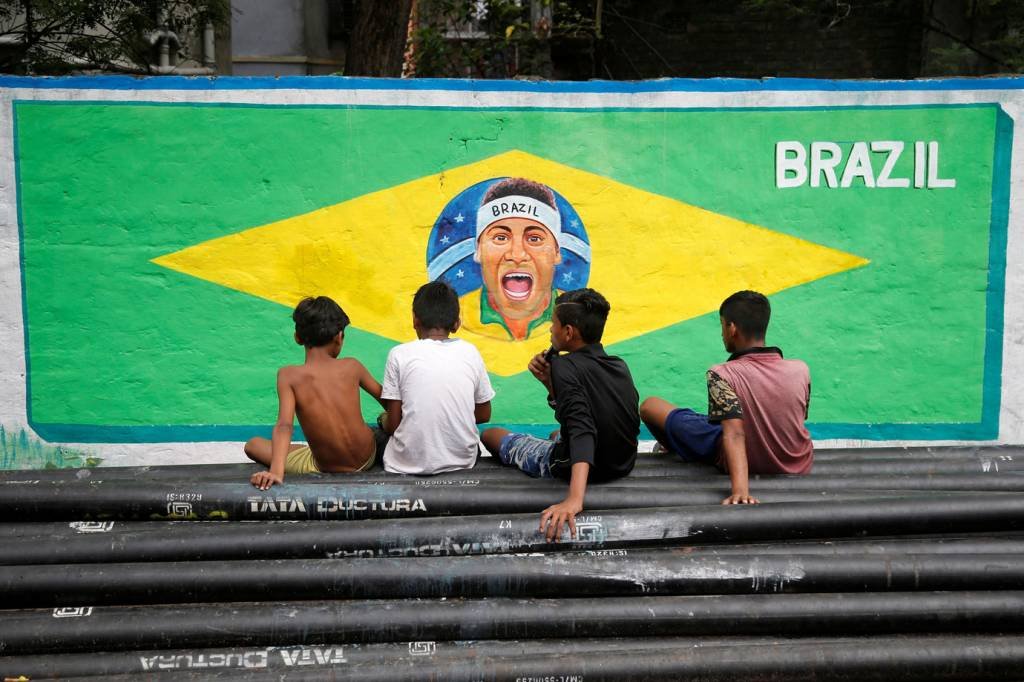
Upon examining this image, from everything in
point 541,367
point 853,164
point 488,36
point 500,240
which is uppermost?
point 488,36

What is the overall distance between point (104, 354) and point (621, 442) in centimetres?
368

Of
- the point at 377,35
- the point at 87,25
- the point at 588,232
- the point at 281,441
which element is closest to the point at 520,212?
the point at 588,232

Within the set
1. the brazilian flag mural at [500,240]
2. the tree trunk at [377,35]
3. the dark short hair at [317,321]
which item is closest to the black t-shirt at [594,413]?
the dark short hair at [317,321]

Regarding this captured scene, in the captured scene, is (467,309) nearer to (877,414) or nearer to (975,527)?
(877,414)

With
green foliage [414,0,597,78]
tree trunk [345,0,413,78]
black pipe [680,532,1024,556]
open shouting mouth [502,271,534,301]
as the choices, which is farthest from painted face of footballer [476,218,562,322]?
green foliage [414,0,597,78]

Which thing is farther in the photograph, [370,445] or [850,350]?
[850,350]

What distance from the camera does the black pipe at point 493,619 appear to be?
3.55 meters

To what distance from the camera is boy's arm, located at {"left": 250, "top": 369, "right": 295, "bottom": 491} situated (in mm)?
4262

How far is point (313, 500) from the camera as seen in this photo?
4.17m

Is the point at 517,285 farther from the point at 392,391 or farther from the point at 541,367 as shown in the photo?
the point at 541,367

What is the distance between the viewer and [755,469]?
14.7 ft

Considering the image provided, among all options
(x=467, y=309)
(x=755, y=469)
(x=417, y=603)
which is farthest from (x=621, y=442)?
(x=467, y=309)

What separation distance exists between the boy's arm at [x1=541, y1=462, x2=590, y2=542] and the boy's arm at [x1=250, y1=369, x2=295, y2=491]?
120 cm

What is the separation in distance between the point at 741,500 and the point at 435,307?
1.67 meters
